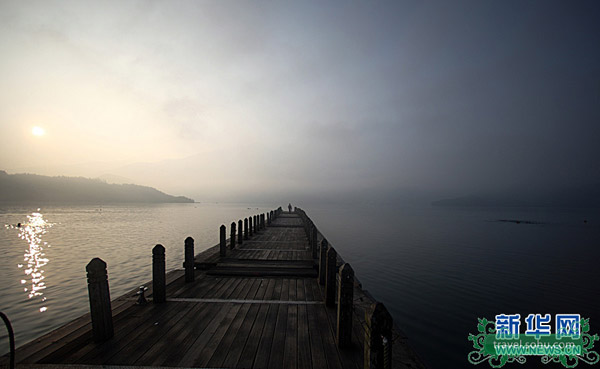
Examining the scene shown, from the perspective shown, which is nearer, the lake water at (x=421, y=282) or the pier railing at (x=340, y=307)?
the pier railing at (x=340, y=307)

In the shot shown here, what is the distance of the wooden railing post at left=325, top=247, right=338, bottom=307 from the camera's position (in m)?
6.39

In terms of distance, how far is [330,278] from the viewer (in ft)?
21.2

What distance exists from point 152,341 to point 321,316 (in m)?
3.61

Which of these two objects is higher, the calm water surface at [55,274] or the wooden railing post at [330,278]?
the wooden railing post at [330,278]

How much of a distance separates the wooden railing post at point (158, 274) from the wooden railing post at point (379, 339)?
17.7ft

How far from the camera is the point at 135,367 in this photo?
3873 millimetres

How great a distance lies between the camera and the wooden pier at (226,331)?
4031 mm

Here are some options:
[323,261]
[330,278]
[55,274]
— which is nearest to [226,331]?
[330,278]

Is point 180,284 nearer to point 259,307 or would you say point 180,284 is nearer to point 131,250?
point 259,307

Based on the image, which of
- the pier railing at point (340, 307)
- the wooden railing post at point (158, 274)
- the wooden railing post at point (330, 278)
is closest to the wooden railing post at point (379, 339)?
the pier railing at point (340, 307)

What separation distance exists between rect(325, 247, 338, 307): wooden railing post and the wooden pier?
3 cm

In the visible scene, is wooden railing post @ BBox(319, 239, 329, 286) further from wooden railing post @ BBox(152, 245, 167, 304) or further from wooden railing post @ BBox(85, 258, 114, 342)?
wooden railing post @ BBox(85, 258, 114, 342)

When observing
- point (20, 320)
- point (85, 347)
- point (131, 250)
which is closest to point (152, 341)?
point (85, 347)

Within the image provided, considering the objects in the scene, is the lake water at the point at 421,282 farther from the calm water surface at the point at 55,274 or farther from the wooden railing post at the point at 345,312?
the wooden railing post at the point at 345,312
